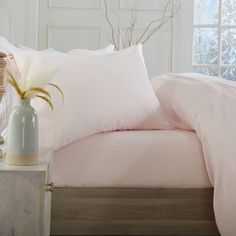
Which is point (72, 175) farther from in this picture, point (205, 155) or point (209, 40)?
point (209, 40)

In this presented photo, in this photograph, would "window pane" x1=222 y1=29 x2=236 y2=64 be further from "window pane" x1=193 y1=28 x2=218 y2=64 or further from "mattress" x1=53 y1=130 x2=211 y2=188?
"mattress" x1=53 y1=130 x2=211 y2=188

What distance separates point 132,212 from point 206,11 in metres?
3.75

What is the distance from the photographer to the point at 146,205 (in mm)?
2139

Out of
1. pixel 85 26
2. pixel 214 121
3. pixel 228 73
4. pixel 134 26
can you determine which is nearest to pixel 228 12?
pixel 228 73

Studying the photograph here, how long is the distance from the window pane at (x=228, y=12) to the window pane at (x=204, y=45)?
0.16 meters

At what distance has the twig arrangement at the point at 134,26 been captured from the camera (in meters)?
5.36

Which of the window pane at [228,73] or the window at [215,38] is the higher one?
the window at [215,38]

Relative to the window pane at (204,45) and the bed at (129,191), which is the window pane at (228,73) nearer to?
the window pane at (204,45)

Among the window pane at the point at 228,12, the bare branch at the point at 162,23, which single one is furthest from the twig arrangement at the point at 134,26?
the window pane at the point at 228,12

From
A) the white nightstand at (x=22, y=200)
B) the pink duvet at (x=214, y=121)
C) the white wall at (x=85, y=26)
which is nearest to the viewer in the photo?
the white nightstand at (x=22, y=200)

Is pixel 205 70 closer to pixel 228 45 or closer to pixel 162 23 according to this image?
pixel 228 45

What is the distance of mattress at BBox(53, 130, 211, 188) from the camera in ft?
7.01

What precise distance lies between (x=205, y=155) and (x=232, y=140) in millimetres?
119

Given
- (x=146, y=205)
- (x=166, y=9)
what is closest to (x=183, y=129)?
(x=146, y=205)
